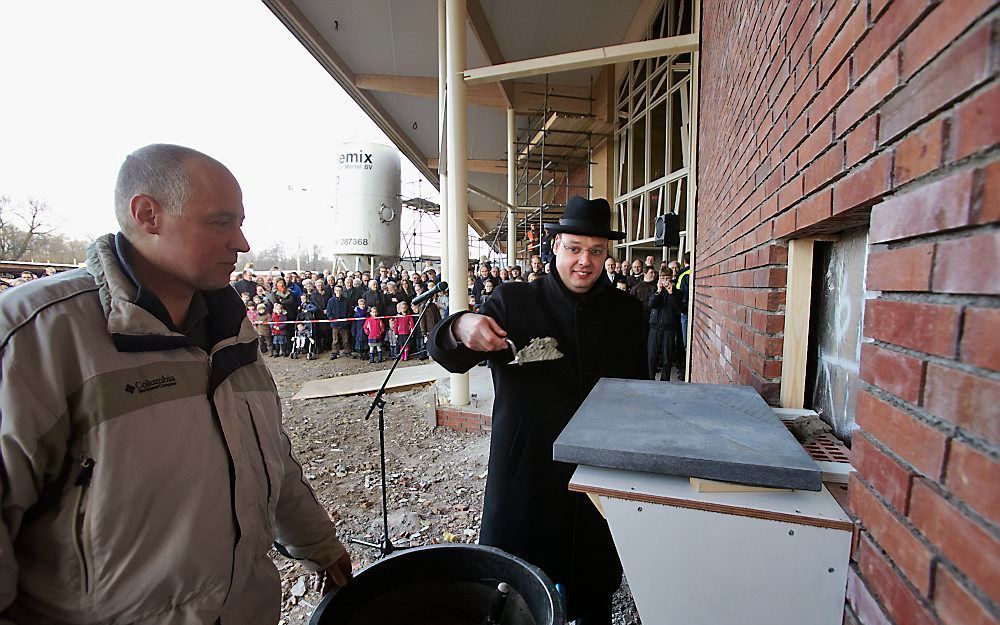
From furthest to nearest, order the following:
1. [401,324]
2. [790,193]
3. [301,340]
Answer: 1. [301,340]
2. [401,324]
3. [790,193]

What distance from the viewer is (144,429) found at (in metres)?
1.11

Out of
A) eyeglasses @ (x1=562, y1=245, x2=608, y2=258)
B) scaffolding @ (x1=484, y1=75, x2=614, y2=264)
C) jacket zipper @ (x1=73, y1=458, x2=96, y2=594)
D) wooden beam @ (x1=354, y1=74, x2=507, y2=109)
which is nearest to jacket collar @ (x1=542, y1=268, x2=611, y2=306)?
eyeglasses @ (x1=562, y1=245, x2=608, y2=258)

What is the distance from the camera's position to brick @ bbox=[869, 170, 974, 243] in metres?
0.68

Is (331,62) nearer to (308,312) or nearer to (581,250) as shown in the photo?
(308,312)

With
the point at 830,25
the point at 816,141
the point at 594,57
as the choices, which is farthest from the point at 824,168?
the point at 594,57

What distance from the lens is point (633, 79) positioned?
10180 millimetres

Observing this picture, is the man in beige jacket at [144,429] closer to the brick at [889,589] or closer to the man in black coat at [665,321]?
the brick at [889,589]

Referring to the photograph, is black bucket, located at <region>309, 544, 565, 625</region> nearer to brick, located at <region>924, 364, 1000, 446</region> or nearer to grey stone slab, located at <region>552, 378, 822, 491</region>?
grey stone slab, located at <region>552, 378, 822, 491</region>

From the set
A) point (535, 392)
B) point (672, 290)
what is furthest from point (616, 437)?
point (672, 290)

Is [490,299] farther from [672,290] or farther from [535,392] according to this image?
[672,290]

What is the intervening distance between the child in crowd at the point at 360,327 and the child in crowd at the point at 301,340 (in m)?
1.24

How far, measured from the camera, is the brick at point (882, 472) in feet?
2.64

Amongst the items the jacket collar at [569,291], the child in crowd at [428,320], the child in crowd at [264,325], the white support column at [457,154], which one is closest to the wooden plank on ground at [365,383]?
the child in crowd at [428,320]

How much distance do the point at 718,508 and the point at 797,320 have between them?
3.26ft
